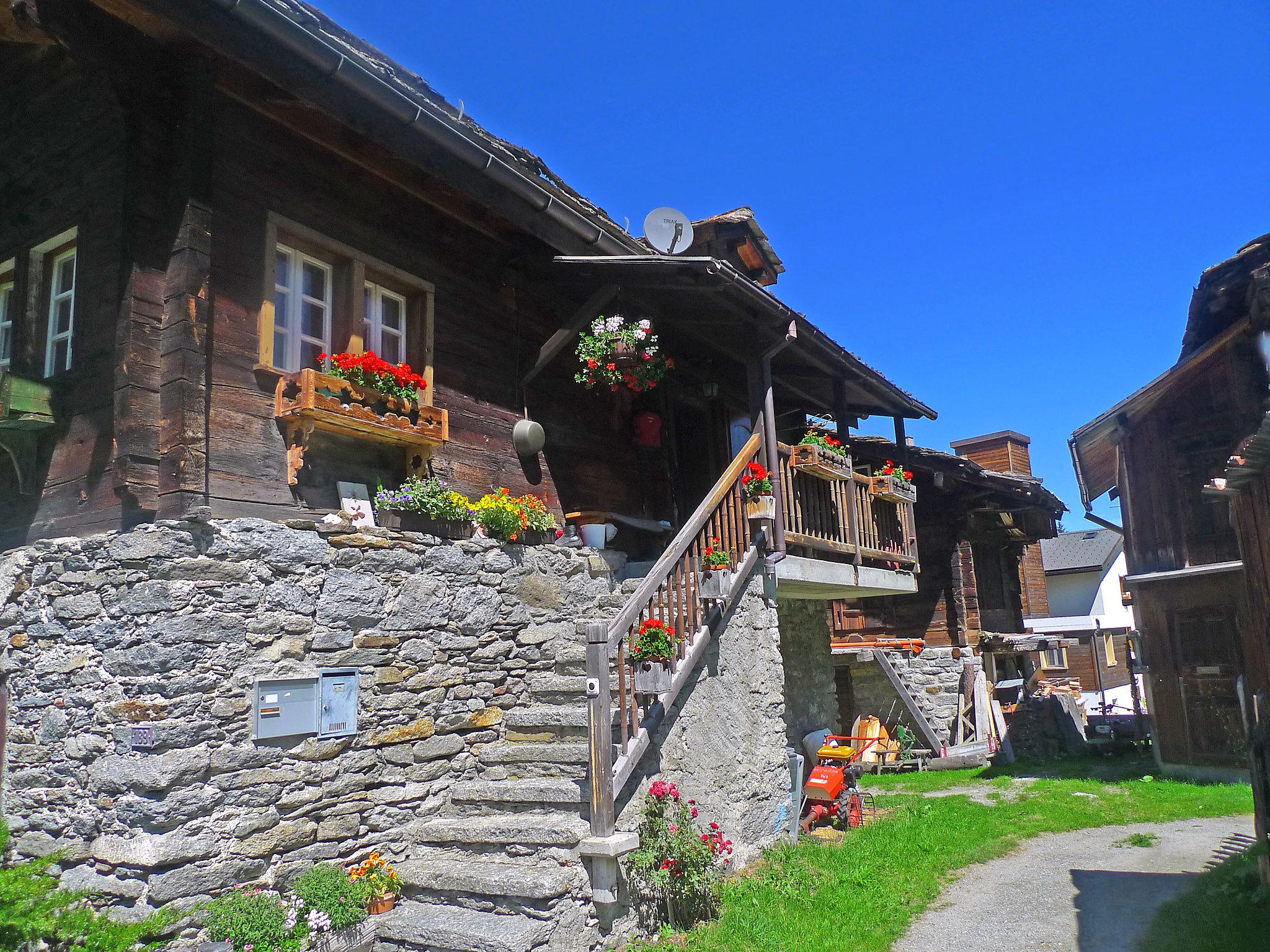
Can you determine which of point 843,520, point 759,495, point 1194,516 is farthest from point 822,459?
point 1194,516

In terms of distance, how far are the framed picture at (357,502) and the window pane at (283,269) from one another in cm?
157

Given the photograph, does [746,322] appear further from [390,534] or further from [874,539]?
[390,534]

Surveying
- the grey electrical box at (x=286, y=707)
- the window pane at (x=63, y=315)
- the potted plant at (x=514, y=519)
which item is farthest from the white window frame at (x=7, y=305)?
the potted plant at (x=514, y=519)

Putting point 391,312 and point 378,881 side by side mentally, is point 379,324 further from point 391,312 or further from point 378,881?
point 378,881

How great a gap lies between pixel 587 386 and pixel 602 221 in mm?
2240

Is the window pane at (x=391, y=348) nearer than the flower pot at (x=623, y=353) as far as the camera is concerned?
Yes

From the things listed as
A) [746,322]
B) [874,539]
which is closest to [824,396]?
[874,539]

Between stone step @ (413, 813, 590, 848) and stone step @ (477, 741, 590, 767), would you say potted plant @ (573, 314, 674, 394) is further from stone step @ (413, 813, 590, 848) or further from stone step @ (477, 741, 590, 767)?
stone step @ (413, 813, 590, 848)

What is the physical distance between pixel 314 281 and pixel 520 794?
4188mm

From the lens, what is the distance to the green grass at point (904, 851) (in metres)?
6.06

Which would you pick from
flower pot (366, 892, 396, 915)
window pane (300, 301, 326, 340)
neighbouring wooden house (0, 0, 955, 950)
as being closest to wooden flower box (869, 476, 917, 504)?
neighbouring wooden house (0, 0, 955, 950)

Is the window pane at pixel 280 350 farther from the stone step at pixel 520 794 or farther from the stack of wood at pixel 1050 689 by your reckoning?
the stack of wood at pixel 1050 689

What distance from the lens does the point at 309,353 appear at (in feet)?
22.4

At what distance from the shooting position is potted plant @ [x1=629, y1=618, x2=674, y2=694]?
643cm
